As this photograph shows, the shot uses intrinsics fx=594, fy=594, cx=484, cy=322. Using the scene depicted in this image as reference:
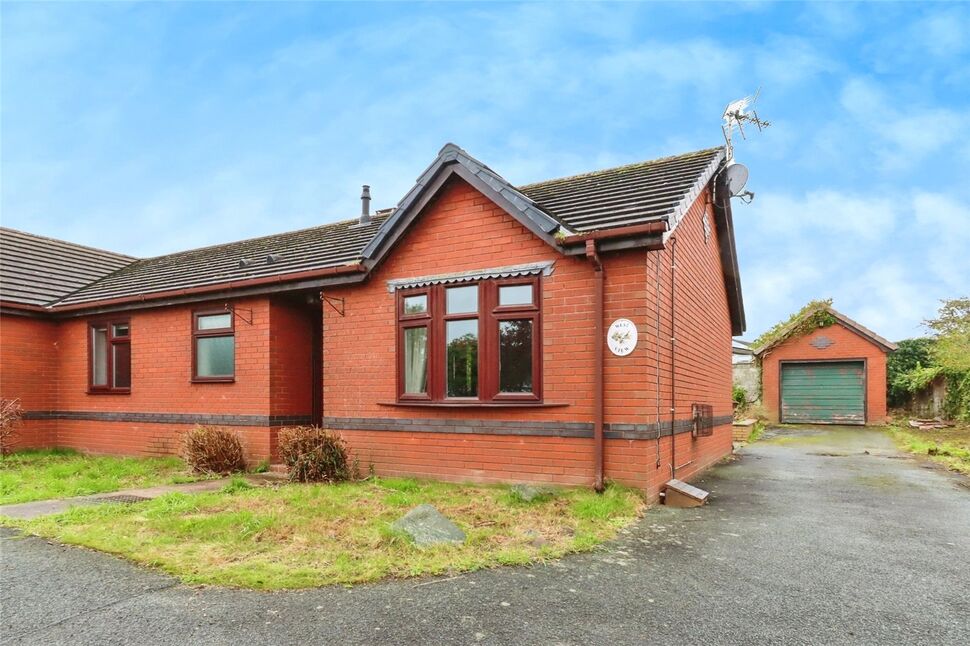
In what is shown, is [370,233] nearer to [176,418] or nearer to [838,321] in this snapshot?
[176,418]

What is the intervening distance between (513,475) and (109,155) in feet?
56.3

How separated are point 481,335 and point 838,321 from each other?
1985 cm

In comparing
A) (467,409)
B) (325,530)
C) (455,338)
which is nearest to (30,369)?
(455,338)

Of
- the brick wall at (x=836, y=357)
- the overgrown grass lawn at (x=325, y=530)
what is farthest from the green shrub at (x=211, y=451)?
the brick wall at (x=836, y=357)

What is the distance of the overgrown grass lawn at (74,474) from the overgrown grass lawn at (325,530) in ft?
5.95

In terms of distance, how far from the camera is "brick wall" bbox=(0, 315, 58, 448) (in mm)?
12961

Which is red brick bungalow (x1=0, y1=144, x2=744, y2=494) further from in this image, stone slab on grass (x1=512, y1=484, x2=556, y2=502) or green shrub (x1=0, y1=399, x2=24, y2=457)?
stone slab on grass (x1=512, y1=484, x2=556, y2=502)

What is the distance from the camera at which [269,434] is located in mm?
10406

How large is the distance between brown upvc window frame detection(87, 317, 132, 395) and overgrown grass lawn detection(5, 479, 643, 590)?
6.51m

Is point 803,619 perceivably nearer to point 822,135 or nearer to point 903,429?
point 822,135

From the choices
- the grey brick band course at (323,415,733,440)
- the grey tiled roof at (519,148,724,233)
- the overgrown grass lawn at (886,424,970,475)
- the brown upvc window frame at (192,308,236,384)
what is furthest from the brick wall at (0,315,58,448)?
the overgrown grass lawn at (886,424,970,475)

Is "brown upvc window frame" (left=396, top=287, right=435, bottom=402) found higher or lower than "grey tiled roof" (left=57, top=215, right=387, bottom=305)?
lower

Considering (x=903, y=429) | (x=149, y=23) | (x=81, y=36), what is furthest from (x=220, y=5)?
(x=903, y=429)

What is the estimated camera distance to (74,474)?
9.94 meters
